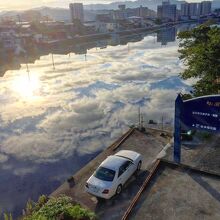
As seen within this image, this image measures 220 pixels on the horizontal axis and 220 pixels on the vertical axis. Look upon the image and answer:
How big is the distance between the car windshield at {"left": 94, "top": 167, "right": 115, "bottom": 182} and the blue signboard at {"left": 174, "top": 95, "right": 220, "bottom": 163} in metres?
3.97

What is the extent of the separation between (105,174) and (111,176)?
14.6 inches

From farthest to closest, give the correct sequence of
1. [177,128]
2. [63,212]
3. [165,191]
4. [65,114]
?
[65,114]
[177,128]
[165,191]
[63,212]

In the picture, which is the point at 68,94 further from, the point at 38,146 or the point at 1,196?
the point at 1,196

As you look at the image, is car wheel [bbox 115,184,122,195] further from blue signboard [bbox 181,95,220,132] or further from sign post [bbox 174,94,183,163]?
blue signboard [bbox 181,95,220,132]

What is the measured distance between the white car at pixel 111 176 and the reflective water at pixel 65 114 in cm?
532

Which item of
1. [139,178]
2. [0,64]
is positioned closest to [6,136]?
[139,178]

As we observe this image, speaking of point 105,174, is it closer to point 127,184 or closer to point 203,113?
point 127,184

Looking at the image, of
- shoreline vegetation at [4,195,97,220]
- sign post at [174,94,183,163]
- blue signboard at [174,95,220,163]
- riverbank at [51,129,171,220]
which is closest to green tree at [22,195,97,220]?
shoreline vegetation at [4,195,97,220]

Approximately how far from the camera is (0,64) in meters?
66.9

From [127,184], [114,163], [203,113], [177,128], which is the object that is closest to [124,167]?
[114,163]

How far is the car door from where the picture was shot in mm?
15430

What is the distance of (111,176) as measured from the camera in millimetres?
15086

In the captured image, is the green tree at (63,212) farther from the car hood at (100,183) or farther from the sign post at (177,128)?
the sign post at (177,128)

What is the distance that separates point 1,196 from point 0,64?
177 ft
